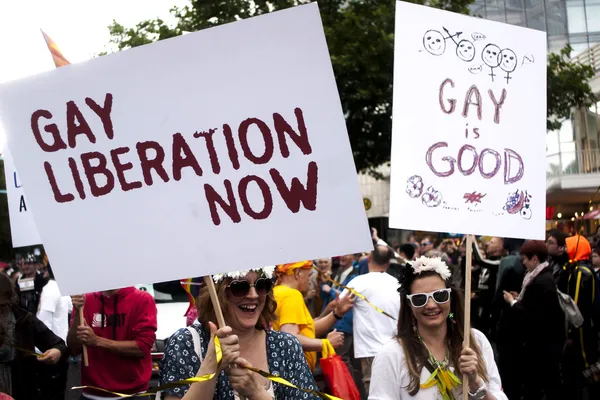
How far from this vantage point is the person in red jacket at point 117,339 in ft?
21.2

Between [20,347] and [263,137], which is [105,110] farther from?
[20,347]

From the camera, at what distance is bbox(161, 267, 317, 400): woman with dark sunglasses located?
147 inches

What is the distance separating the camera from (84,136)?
3.72 metres

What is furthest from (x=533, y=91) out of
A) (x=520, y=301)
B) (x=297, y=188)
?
(x=520, y=301)

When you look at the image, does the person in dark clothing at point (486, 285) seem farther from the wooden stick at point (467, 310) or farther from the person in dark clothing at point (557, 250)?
the wooden stick at point (467, 310)

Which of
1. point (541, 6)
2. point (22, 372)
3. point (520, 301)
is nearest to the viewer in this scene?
point (22, 372)

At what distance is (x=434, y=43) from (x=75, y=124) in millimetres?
1893

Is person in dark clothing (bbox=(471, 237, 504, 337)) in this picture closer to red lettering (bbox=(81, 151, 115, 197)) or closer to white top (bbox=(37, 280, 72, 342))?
white top (bbox=(37, 280, 72, 342))

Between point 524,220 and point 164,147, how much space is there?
6.48ft

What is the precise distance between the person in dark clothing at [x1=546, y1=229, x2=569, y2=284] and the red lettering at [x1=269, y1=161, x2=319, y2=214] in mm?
6943

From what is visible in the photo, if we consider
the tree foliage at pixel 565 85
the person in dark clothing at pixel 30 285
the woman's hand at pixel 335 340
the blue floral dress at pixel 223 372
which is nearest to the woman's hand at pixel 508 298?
the woman's hand at pixel 335 340

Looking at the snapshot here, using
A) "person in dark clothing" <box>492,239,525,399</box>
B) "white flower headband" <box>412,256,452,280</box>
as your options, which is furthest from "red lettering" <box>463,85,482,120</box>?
"person in dark clothing" <box>492,239,525,399</box>

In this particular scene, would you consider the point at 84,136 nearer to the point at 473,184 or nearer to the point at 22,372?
the point at 473,184

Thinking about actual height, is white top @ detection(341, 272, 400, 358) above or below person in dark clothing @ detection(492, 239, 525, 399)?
above
